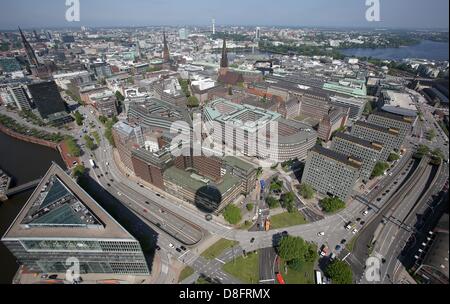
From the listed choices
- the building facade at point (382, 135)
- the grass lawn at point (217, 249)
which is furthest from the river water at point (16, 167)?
the building facade at point (382, 135)

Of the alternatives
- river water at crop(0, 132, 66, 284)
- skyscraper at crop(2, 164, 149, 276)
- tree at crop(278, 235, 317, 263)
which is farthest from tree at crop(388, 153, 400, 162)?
river water at crop(0, 132, 66, 284)

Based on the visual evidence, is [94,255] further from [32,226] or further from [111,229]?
[32,226]

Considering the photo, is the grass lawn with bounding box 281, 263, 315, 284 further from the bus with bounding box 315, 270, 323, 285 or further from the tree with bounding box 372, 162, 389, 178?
the tree with bounding box 372, 162, 389, 178

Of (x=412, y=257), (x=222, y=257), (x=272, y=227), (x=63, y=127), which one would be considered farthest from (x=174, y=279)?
(x=63, y=127)

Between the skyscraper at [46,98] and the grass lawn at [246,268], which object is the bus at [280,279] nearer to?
the grass lawn at [246,268]

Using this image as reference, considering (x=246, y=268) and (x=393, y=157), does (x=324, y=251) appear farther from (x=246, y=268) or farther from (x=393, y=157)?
(x=393, y=157)

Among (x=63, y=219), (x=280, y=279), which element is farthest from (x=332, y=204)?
(x=63, y=219)
